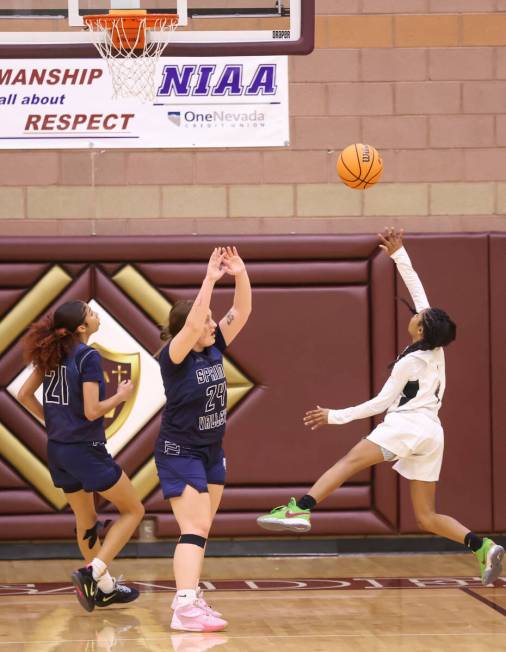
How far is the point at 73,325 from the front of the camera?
672 centimetres

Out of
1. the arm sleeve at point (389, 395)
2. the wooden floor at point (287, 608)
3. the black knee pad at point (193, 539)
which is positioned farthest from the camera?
the arm sleeve at point (389, 395)

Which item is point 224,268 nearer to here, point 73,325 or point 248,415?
point 73,325

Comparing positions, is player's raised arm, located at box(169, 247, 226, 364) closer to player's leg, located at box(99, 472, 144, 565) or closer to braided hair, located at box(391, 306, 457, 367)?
player's leg, located at box(99, 472, 144, 565)

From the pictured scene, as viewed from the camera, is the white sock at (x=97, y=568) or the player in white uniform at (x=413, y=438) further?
the player in white uniform at (x=413, y=438)

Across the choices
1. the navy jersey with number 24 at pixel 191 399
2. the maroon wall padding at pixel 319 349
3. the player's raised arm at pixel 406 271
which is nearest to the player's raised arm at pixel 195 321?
the navy jersey with number 24 at pixel 191 399

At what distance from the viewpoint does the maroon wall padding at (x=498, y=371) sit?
8844 mm

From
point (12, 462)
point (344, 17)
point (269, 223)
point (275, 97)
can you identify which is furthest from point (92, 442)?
point (344, 17)

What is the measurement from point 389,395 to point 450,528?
33.8 inches

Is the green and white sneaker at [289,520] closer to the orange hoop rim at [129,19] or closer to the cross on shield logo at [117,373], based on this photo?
the cross on shield logo at [117,373]

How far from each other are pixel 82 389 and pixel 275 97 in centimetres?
341

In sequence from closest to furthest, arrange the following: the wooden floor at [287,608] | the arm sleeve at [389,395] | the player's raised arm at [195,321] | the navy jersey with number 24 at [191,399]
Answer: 1. the wooden floor at [287,608]
2. the player's raised arm at [195,321]
3. the navy jersey with number 24 at [191,399]
4. the arm sleeve at [389,395]

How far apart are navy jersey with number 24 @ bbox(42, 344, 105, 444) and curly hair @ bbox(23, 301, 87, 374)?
46 millimetres

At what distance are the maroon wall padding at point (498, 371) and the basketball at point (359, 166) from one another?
1.38m

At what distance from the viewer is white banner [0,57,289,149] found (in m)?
9.02
